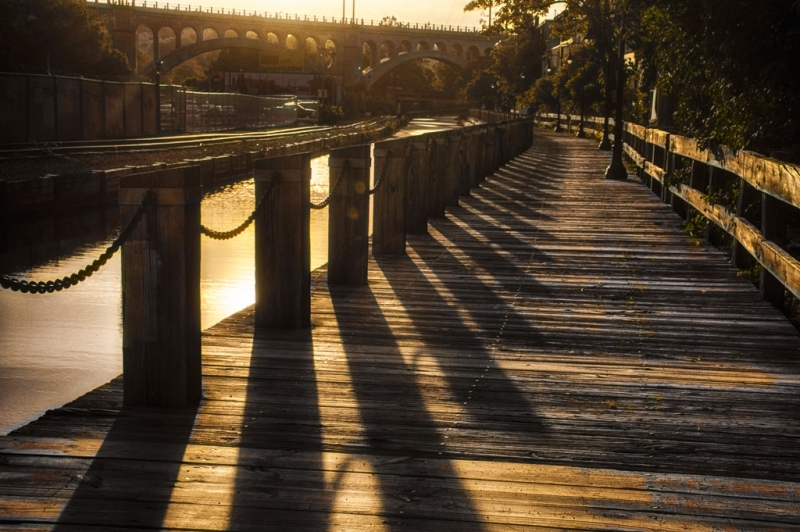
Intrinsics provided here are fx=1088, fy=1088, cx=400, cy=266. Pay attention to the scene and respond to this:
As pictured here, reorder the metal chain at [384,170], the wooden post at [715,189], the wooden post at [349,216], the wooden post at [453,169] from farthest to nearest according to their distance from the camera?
1. the wooden post at [453,169]
2. the wooden post at [715,189]
3. the metal chain at [384,170]
4. the wooden post at [349,216]

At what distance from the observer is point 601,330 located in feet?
22.8

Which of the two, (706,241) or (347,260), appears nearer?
(347,260)

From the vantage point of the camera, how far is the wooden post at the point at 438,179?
43.5 feet

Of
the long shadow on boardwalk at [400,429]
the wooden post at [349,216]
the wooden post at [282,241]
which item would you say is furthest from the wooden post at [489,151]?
the wooden post at [282,241]

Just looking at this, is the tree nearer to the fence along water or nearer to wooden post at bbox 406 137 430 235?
the fence along water

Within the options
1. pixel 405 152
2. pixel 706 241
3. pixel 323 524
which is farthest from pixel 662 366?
pixel 706 241

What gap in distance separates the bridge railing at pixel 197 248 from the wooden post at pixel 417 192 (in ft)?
0.94

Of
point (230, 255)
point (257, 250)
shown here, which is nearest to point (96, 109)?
point (230, 255)

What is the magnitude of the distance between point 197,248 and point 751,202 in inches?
219

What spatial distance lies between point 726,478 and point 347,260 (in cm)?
474

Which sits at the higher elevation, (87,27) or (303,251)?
(87,27)

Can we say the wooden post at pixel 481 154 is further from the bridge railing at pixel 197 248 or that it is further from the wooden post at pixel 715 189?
the bridge railing at pixel 197 248

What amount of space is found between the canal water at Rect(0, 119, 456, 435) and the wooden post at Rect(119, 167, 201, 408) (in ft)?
8.36

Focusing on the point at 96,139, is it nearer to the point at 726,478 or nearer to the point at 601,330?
the point at 601,330
